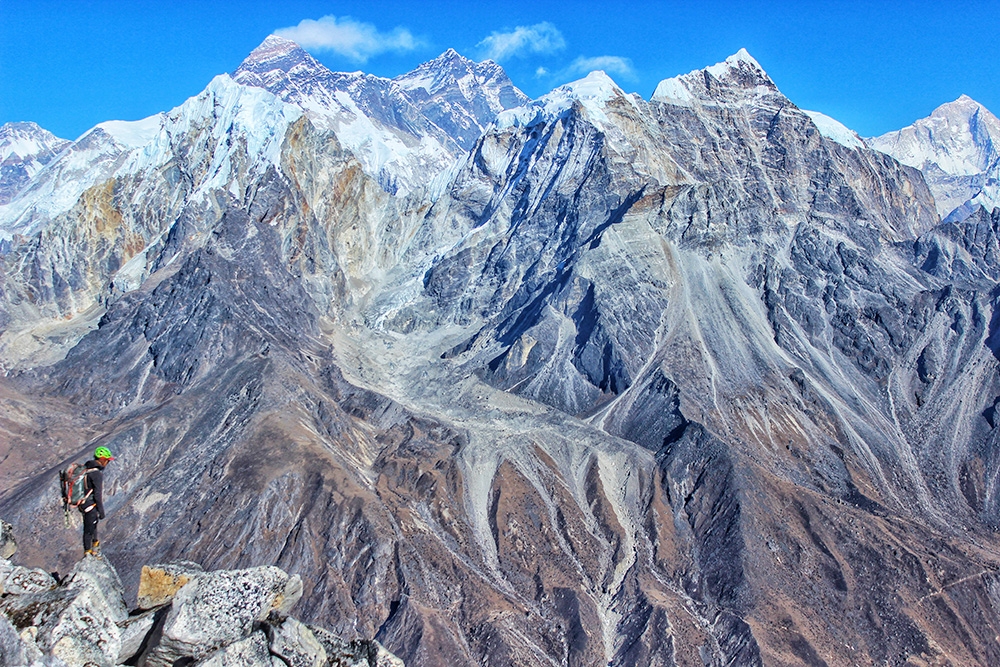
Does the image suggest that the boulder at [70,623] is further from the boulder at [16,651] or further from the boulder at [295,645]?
the boulder at [295,645]

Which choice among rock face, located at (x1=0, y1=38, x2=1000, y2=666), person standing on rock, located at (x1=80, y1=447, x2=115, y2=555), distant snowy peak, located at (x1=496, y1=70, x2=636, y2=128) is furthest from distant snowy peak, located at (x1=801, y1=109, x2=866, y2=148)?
person standing on rock, located at (x1=80, y1=447, x2=115, y2=555)

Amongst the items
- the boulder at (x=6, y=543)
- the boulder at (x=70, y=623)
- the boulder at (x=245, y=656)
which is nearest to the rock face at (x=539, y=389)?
the boulder at (x=245, y=656)

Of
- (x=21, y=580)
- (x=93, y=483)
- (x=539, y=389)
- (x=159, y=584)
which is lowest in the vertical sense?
(x=21, y=580)

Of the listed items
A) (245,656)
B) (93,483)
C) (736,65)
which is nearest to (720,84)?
(736,65)

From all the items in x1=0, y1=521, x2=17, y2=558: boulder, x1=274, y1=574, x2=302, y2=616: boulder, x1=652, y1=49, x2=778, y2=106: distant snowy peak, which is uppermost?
x1=652, y1=49, x2=778, y2=106: distant snowy peak

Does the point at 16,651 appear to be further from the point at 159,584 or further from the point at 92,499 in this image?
the point at 92,499

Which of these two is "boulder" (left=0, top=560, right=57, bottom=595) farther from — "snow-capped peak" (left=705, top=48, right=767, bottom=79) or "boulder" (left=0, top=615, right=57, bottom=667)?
"snow-capped peak" (left=705, top=48, right=767, bottom=79)
